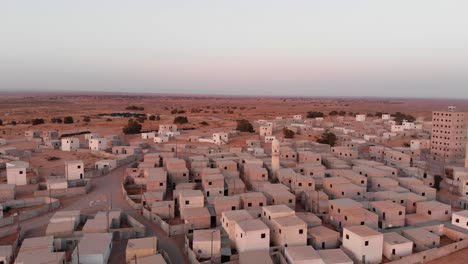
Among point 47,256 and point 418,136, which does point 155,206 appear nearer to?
point 47,256

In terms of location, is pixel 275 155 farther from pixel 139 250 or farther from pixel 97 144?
pixel 97 144

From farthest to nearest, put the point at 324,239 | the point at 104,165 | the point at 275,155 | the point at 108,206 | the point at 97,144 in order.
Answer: the point at 97,144 → the point at 104,165 → the point at 275,155 → the point at 108,206 → the point at 324,239

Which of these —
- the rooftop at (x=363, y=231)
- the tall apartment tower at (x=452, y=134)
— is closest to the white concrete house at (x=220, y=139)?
the tall apartment tower at (x=452, y=134)

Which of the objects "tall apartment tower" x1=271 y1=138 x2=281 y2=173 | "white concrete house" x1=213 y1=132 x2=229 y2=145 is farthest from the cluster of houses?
"white concrete house" x1=213 y1=132 x2=229 y2=145

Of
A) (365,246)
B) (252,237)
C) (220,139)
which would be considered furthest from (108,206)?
(220,139)

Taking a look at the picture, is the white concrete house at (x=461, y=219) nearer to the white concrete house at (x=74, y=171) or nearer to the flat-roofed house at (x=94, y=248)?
the flat-roofed house at (x=94, y=248)

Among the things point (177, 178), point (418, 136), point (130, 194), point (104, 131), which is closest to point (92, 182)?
point (130, 194)
